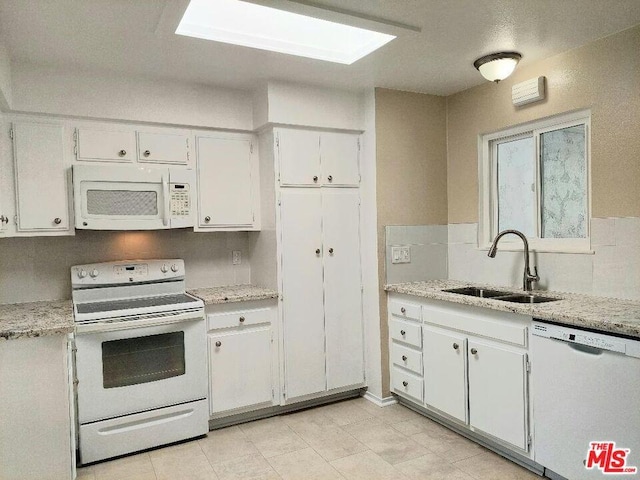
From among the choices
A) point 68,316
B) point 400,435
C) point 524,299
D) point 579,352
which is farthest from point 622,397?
point 68,316

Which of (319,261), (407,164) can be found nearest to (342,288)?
(319,261)

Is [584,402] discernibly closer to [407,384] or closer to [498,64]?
[407,384]

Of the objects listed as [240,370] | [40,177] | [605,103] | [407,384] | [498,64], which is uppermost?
[498,64]

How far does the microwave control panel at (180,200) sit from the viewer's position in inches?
118

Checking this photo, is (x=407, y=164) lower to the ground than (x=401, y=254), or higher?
higher

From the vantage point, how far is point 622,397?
1.94 m

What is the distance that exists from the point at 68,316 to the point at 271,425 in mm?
1442

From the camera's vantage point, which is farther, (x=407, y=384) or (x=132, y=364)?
(x=407, y=384)

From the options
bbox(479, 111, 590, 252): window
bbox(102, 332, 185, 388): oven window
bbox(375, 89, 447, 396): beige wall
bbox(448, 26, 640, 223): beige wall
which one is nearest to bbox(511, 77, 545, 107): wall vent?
bbox(448, 26, 640, 223): beige wall

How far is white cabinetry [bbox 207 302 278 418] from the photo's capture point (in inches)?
118

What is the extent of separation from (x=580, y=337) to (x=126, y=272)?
2.61 m

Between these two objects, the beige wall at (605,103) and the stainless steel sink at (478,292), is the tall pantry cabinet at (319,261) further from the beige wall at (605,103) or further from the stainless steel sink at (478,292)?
the beige wall at (605,103)

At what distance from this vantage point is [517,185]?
10.7 feet

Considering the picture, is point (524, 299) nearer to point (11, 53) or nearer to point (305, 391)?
point (305, 391)
